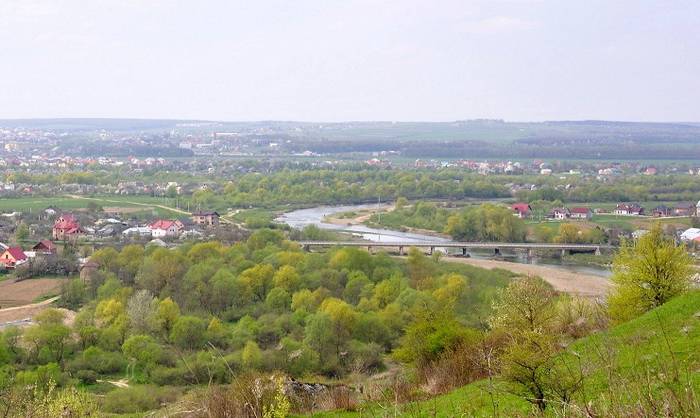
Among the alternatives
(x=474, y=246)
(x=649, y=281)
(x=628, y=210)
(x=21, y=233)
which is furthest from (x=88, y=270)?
(x=628, y=210)

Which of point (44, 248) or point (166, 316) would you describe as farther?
point (44, 248)

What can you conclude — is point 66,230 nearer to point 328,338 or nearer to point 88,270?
point 88,270

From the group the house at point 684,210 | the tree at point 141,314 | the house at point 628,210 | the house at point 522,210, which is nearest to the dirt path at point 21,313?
the tree at point 141,314

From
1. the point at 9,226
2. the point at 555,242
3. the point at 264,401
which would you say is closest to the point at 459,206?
the point at 555,242


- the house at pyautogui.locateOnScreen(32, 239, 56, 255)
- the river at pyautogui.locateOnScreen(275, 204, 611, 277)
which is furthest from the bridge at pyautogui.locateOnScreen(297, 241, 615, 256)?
Answer: the house at pyautogui.locateOnScreen(32, 239, 56, 255)

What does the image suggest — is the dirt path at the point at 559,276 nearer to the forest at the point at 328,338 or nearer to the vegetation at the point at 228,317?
the forest at the point at 328,338

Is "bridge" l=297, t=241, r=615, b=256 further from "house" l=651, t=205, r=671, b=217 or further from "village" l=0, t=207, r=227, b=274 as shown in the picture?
"house" l=651, t=205, r=671, b=217
